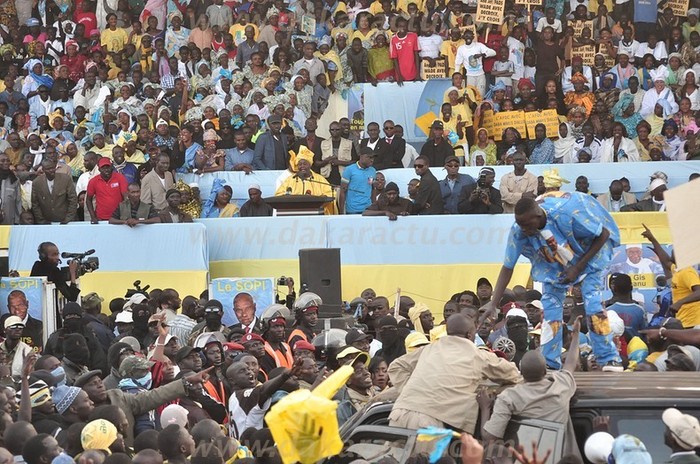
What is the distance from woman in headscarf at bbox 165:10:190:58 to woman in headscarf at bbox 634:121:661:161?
8.72 meters

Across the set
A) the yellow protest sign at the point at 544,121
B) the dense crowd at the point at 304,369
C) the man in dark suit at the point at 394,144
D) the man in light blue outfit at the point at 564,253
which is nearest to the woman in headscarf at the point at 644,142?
the yellow protest sign at the point at 544,121

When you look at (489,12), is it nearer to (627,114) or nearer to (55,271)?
(627,114)

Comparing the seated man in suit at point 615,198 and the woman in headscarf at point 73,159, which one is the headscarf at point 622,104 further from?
the woman in headscarf at point 73,159

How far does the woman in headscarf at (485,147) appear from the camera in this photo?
73.9ft

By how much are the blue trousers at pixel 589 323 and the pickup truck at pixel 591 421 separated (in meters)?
1.85

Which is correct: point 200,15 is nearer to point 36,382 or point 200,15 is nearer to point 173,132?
point 173,132

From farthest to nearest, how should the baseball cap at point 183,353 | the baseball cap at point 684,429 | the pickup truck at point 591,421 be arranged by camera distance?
the baseball cap at point 183,353 < the pickup truck at point 591,421 < the baseball cap at point 684,429

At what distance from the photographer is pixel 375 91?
23969 millimetres

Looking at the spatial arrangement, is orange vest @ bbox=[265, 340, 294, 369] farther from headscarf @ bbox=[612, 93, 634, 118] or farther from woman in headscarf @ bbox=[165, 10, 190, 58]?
woman in headscarf @ bbox=[165, 10, 190, 58]

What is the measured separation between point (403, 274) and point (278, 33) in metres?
7.63

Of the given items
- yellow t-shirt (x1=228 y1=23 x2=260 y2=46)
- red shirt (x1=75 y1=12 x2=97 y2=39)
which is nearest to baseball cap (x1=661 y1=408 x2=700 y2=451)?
yellow t-shirt (x1=228 y1=23 x2=260 y2=46)

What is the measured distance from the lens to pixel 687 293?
1312cm

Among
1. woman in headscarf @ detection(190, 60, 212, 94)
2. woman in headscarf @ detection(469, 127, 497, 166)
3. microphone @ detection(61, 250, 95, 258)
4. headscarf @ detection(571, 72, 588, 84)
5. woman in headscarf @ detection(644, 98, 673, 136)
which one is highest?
woman in headscarf @ detection(190, 60, 212, 94)

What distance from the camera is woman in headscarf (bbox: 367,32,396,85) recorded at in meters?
24.8
